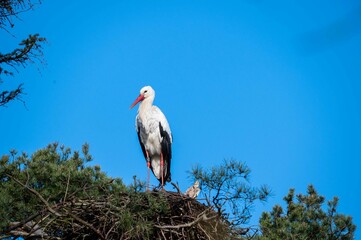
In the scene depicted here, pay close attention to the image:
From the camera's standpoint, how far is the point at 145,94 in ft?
33.8

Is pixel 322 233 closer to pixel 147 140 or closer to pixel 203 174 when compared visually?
pixel 147 140

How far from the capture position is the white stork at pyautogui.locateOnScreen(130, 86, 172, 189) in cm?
975

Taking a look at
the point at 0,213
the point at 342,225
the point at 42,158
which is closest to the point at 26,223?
the point at 0,213

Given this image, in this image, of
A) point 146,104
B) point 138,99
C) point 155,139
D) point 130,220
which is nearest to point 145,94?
point 138,99

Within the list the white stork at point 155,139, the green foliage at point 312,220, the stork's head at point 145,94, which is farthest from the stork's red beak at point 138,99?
the green foliage at point 312,220

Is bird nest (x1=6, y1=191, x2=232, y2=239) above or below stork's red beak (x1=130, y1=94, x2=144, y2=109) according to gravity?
below

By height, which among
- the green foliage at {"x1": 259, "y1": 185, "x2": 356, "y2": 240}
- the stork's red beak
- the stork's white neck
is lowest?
the green foliage at {"x1": 259, "y1": 185, "x2": 356, "y2": 240}

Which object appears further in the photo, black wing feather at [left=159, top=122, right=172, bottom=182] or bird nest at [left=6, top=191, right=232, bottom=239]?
black wing feather at [left=159, top=122, right=172, bottom=182]

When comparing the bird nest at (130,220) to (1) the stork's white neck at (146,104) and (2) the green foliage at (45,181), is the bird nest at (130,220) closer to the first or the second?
(2) the green foliage at (45,181)

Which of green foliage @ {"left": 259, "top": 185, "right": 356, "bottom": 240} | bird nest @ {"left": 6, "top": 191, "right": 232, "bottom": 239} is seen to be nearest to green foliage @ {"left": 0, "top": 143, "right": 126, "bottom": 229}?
bird nest @ {"left": 6, "top": 191, "right": 232, "bottom": 239}

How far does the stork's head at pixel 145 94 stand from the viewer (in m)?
10.2

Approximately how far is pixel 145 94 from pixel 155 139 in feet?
2.89

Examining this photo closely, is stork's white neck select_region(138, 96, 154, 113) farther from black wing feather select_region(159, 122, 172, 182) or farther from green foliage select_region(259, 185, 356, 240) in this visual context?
green foliage select_region(259, 185, 356, 240)

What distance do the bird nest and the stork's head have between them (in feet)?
12.9
